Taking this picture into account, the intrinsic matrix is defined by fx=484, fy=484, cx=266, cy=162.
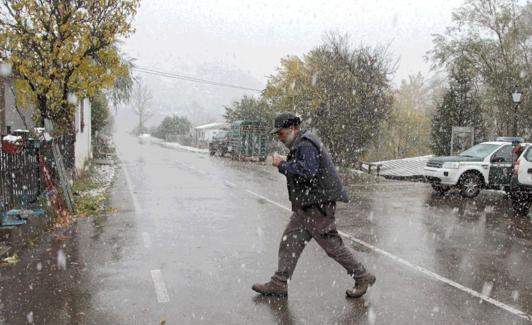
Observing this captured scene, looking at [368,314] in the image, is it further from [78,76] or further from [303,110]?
[303,110]

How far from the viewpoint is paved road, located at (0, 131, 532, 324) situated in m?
4.68

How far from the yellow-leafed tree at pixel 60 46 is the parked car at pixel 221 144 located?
20.8 m

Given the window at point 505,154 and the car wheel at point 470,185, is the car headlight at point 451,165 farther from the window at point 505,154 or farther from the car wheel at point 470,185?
the window at point 505,154

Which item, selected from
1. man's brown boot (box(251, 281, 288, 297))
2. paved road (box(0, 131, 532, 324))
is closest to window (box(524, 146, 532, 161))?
paved road (box(0, 131, 532, 324))

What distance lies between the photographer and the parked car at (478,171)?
45.7ft

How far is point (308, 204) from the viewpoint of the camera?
196 inches

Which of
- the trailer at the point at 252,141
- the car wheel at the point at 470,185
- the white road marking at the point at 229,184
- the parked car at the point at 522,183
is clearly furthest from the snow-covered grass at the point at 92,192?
the trailer at the point at 252,141

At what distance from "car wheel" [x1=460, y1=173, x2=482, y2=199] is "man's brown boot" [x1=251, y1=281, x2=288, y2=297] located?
1032 centimetres

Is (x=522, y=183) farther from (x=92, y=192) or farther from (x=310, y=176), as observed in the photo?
(x=92, y=192)

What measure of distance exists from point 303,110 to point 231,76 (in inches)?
6365

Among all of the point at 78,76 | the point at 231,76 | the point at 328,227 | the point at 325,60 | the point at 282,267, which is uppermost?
the point at 231,76

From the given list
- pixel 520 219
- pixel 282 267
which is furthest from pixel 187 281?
pixel 520 219

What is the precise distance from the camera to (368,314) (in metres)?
4.70

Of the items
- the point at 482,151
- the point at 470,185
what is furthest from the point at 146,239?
the point at 482,151
